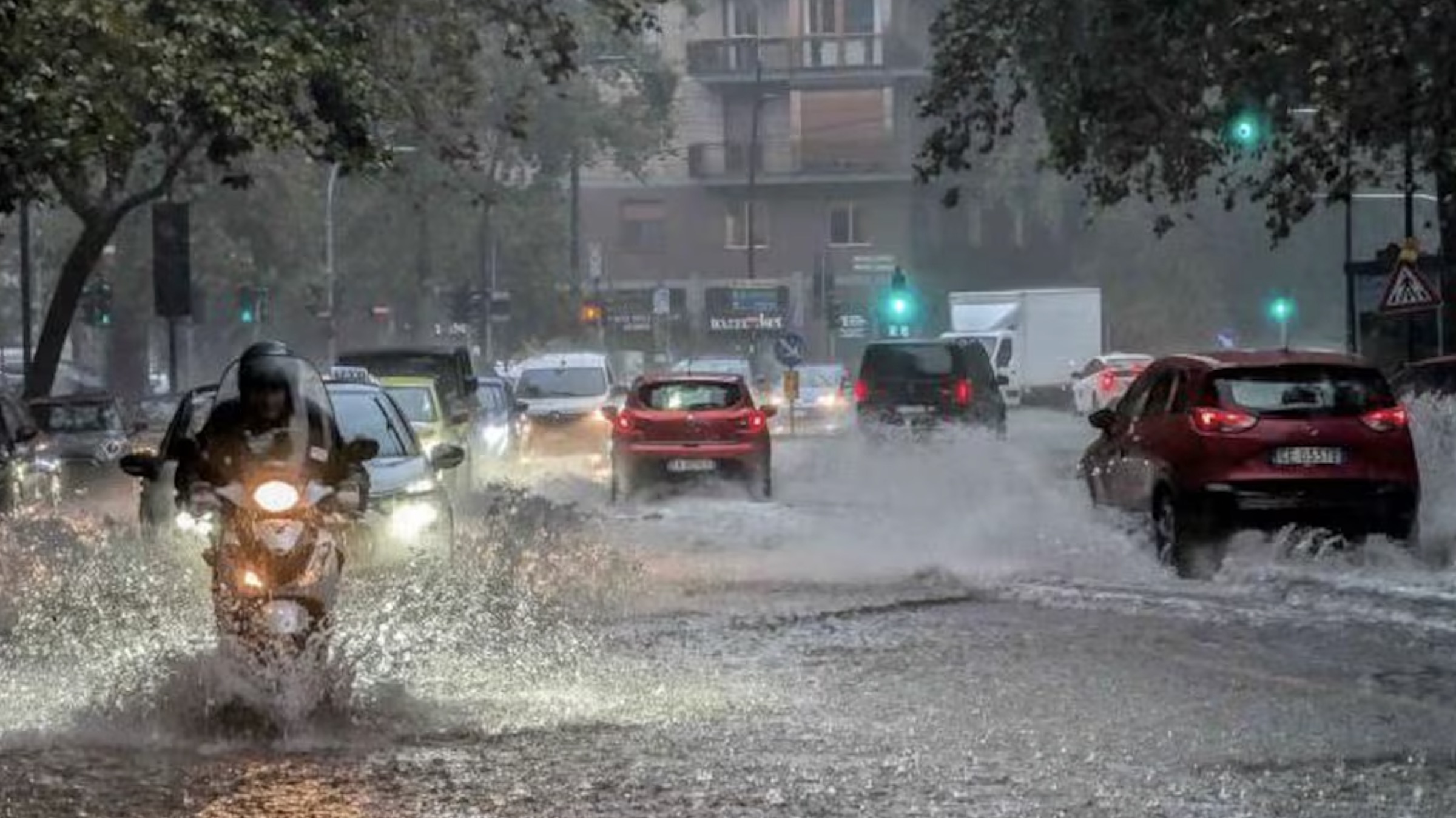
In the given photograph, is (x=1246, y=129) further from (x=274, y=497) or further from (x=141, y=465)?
(x=274, y=497)

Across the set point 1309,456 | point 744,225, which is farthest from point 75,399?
point 744,225

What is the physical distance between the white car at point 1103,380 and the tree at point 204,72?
24.3 m

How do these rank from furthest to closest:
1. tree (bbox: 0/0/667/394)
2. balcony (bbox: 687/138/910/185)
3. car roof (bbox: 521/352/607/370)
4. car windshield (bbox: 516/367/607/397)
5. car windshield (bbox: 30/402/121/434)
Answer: balcony (bbox: 687/138/910/185), car roof (bbox: 521/352/607/370), car windshield (bbox: 516/367/607/397), car windshield (bbox: 30/402/121/434), tree (bbox: 0/0/667/394)

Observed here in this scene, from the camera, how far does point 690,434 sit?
26.8m

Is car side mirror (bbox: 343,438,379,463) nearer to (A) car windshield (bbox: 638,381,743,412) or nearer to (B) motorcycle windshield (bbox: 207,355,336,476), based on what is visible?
(B) motorcycle windshield (bbox: 207,355,336,476)

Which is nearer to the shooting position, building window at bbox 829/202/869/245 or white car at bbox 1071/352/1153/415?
white car at bbox 1071/352/1153/415

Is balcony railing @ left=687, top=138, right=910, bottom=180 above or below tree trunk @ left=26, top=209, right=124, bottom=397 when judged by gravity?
above

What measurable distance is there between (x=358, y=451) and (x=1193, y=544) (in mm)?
8480

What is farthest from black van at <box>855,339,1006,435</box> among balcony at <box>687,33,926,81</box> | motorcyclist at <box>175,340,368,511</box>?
balcony at <box>687,33,926,81</box>

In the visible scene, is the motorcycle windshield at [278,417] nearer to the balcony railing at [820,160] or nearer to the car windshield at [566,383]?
the car windshield at [566,383]

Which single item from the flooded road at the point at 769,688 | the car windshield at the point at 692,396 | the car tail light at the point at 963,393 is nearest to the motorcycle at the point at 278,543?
the flooded road at the point at 769,688

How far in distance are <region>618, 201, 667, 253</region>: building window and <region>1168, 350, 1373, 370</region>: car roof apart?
2495 inches

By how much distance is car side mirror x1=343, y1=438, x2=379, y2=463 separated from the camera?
33.3 feet

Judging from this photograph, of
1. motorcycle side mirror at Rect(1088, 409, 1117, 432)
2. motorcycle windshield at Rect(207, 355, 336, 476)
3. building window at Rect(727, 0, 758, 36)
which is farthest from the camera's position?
building window at Rect(727, 0, 758, 36)
